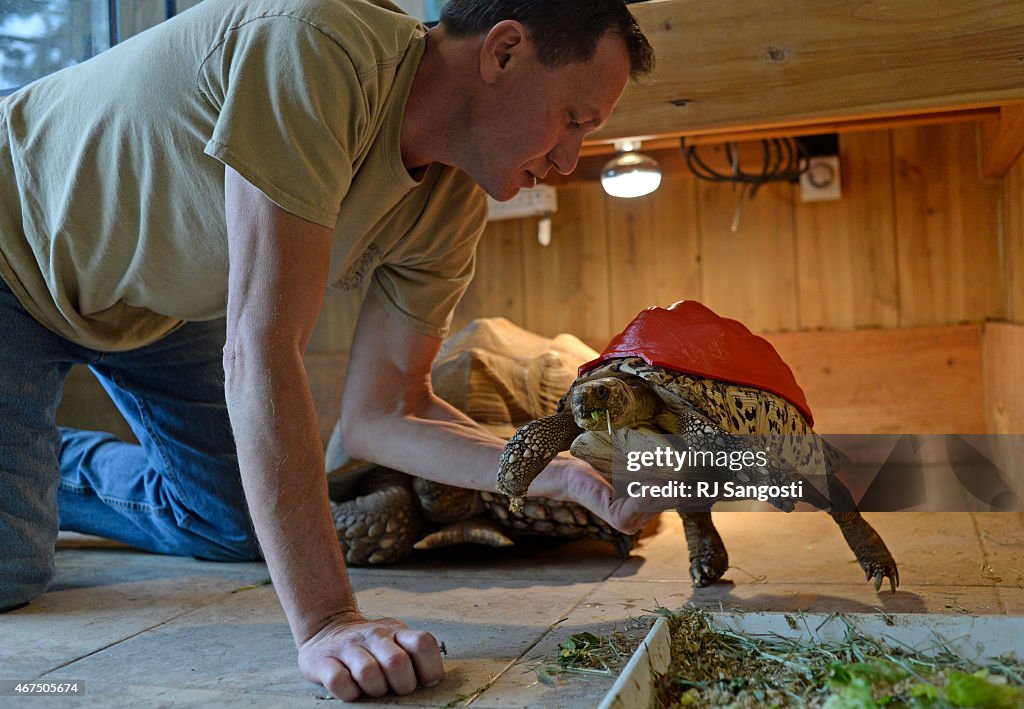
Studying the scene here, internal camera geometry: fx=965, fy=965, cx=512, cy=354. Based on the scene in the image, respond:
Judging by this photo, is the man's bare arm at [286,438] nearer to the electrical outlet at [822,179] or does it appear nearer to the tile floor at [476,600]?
the tile floor at [476,600]

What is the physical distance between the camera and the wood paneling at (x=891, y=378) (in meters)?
3.05

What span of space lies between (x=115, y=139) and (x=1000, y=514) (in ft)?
7.20

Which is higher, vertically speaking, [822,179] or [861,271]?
[822,179]

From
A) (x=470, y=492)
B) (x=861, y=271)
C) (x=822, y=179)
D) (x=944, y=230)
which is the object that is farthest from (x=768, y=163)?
(x=470, y=492)

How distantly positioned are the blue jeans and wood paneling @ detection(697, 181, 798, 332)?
1.79 meters

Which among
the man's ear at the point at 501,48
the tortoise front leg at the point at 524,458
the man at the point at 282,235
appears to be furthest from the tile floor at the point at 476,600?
the man's ear at the point at 501,48

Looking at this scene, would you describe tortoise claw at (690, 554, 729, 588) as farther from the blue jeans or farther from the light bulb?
the light bulb

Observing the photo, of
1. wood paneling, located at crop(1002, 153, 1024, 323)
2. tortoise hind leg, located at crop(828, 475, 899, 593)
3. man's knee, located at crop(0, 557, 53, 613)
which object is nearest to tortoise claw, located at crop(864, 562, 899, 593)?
tortoise hind leg, located at crop(828, 475, 899, 593)

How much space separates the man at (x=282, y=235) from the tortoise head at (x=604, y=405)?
130mm

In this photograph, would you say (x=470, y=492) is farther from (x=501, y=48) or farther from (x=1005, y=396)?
(x=1005, y=396)

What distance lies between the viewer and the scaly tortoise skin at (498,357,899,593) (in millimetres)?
1548

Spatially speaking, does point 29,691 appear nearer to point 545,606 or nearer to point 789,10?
point 545,606

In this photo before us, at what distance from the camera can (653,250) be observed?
11.1 ft

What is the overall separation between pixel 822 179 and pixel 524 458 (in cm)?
203
